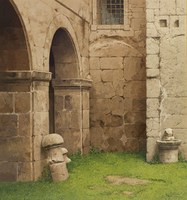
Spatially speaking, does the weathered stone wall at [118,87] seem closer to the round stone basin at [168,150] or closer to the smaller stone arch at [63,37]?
the smaller stone arch at [63,37]

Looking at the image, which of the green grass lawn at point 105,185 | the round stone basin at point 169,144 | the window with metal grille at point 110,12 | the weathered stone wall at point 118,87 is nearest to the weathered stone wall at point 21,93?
the green grass lawn at point 105,185

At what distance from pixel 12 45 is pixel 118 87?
14.8 ft

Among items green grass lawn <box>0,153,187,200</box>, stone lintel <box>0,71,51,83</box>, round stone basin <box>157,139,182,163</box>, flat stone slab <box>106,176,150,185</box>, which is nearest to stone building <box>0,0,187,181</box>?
stone lintel <box>0,71,51,83</box>

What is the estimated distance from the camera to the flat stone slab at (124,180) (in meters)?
8.22

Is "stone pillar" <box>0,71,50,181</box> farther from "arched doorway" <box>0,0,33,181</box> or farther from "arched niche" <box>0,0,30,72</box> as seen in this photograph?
"arched niche" <box>0,0,30,72</box>

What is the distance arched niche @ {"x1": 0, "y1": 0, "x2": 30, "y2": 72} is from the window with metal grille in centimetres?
468

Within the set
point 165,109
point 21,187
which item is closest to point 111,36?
point 165,109

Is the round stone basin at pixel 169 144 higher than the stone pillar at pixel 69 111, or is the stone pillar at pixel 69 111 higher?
the stone pillar at pixel 69 111

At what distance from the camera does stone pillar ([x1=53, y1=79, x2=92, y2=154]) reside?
35.0 ft

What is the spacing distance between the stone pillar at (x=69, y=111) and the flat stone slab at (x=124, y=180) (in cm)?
222

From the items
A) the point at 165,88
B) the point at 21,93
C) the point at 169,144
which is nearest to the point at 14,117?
the point at 21,93

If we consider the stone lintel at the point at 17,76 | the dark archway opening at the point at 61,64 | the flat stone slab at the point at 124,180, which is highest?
the dark archway opening at the point at 61,64

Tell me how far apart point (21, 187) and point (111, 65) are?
5.15 m

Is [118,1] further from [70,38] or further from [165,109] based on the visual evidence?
[165,109]
